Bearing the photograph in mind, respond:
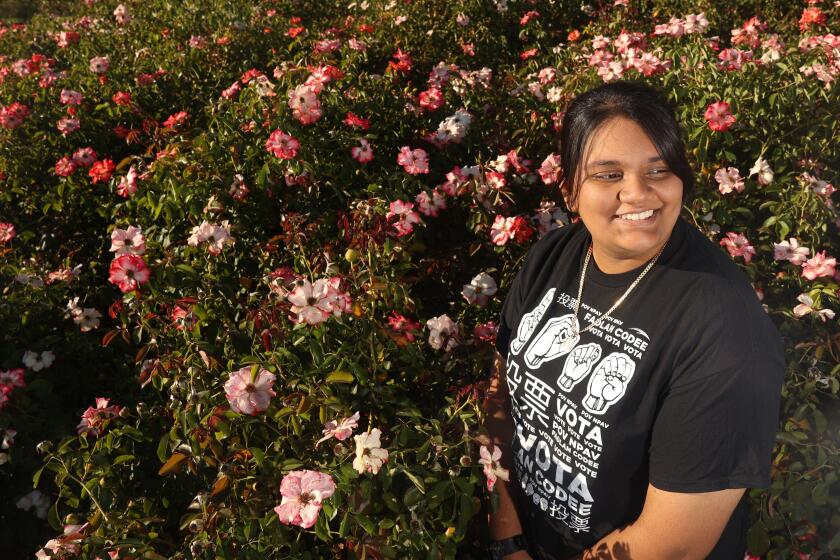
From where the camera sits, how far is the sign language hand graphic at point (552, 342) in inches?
57.0

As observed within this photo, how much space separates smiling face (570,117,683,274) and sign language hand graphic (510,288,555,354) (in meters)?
0.27

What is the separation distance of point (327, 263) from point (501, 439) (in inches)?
38.0

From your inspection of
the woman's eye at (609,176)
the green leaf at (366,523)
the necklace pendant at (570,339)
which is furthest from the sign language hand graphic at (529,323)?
the green leaf at (366,523)

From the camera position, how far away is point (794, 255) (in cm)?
229

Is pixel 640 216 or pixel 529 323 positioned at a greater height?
pixel 640 216

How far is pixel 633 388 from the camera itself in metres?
1.27

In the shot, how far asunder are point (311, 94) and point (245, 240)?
2.37 ft

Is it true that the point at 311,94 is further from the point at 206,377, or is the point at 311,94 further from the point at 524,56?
the point at 524,56

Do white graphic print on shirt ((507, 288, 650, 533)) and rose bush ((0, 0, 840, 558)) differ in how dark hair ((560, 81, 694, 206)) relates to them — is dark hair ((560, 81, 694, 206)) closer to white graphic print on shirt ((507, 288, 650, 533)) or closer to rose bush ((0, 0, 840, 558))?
white graphic print on shirt ((507, 288, 650, 533))

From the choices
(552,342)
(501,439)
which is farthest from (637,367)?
(501,439)

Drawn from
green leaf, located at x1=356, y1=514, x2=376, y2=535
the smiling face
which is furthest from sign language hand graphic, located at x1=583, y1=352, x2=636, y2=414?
green leaf, located at x1=356, y1=514, x2=376, y2=535

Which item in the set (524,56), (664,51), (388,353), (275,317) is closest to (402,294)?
(388,353)

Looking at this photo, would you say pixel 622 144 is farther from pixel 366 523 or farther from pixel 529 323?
pixel 366 523

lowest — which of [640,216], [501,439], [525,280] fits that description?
→ [501,439]
